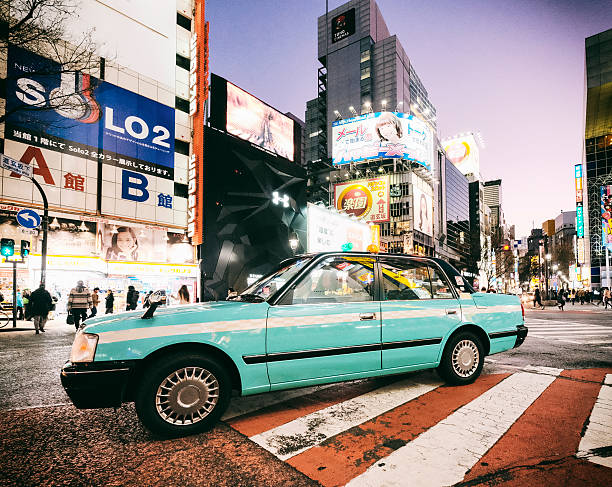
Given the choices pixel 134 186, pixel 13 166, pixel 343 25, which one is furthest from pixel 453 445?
pixel 343 25

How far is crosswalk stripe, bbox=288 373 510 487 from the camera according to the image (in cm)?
229

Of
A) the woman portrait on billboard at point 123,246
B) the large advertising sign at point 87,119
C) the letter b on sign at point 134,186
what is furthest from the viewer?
the letter b on sign at point 134,186

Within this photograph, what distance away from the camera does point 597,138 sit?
5300 centimetres

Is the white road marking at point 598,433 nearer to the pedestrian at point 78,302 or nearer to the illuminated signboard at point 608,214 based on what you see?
the pedestrian at point 78,302

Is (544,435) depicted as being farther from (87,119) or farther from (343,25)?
(343,25)

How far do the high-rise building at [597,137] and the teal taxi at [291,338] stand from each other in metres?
61.1

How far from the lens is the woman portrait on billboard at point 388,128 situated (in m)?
44.3

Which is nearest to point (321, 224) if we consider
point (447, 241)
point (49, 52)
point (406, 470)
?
point (49, 52)

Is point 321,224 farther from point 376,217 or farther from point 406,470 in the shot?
point 406,470

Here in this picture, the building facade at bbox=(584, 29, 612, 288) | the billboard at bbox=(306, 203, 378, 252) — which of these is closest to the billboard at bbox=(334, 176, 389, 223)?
the billboard at bbox=(306, 203, 378, 252)

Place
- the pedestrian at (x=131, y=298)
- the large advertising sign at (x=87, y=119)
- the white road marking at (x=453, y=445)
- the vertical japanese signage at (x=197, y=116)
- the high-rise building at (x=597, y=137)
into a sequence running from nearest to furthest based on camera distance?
the white road marking at (x=453, y=445) → the large advertising sign at (x=87, y=119) → the pedestrian at (x=131, y=298) → the vertical japanese signage at (x=197, y=116) → the high-rise building at (x=597, y=137)

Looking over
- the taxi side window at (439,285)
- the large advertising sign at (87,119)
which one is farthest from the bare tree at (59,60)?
the taxi side window at (439,285)

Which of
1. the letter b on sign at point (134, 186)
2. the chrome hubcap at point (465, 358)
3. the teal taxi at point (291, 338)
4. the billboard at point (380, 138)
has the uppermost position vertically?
the billboard at point (380, 138)

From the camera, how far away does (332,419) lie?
3.19m
